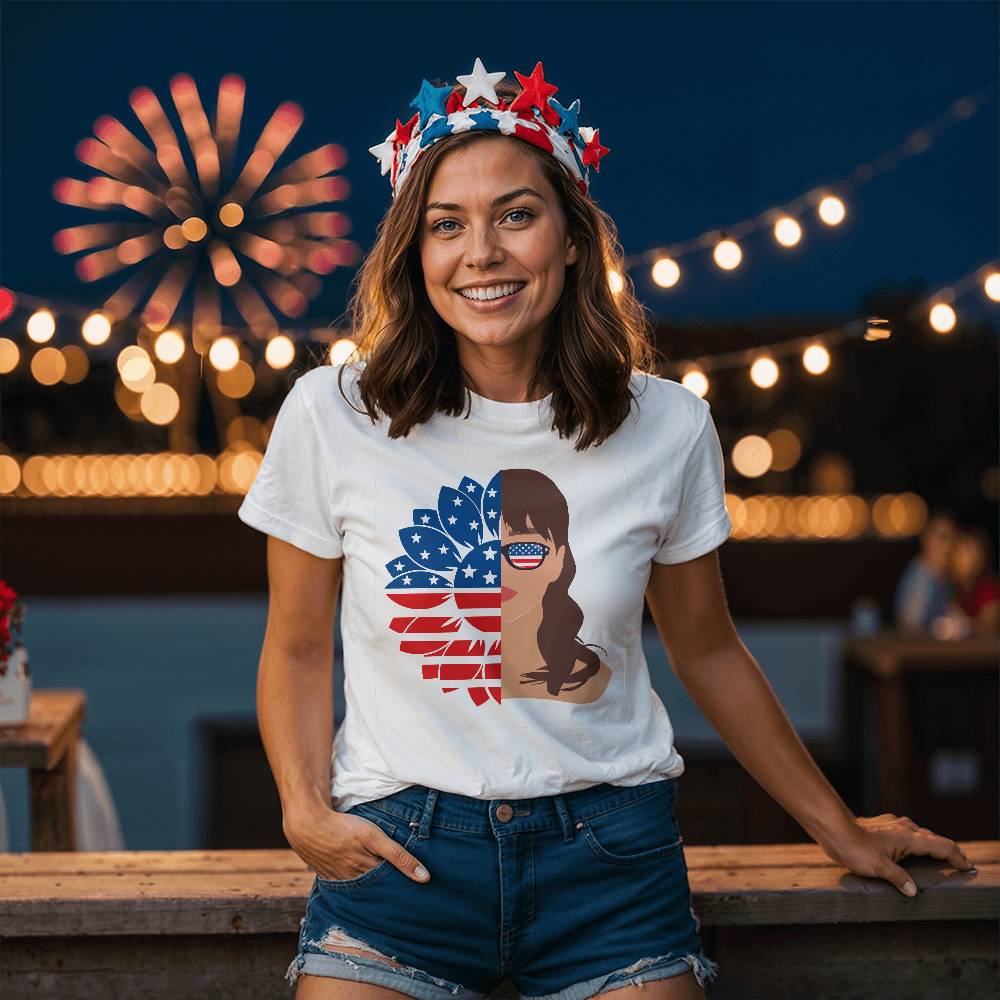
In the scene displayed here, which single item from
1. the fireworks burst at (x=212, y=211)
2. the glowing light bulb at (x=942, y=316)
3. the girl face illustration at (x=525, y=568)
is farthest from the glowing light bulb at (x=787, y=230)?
the fireworks burst at (x=212, y=211)

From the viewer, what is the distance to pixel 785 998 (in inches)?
76.3

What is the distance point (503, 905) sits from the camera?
1478mm

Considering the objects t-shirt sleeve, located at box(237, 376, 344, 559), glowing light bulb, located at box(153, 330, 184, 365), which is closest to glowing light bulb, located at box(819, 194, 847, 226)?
glowing light bulb, located at box(153, 330, 184, 365)

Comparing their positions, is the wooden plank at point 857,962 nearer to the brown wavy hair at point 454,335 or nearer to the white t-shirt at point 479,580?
the white t-shirt at point 479,580

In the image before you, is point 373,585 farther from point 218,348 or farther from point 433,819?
point 218,348

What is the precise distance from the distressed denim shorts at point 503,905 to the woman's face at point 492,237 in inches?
20.1

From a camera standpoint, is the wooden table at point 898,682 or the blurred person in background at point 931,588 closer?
the wooden table at point 898,682

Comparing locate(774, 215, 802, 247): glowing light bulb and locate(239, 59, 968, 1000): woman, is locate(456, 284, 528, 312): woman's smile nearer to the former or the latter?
locate(239, 59, 968, 1000): woman

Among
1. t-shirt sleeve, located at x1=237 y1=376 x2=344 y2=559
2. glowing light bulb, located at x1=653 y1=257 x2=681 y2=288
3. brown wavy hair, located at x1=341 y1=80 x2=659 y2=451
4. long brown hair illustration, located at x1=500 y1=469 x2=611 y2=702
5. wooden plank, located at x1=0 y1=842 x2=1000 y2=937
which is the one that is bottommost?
wooden plank, located at x1=0 y1=842 x2=1000 y2=937

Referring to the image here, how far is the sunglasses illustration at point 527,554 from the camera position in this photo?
1.51 meters

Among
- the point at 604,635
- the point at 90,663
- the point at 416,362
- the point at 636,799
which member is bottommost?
the point at 90,663

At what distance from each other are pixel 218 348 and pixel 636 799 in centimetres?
269

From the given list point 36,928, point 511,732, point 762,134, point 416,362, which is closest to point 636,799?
point 511,732

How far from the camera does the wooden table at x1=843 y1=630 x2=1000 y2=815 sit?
17.9 feet
